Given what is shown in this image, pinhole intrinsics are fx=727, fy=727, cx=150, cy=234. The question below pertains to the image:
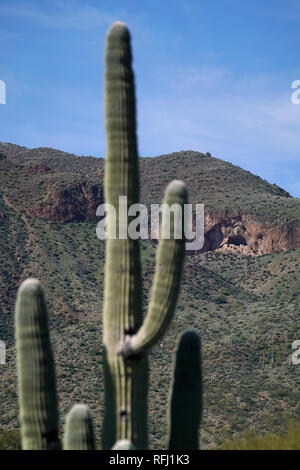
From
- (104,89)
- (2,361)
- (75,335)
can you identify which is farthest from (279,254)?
(104,89)

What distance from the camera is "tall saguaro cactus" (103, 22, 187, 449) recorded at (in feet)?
36.8

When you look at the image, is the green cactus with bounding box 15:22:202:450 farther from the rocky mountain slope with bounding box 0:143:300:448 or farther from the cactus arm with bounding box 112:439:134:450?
the rocky mountain slope with bounding box 0:143:300:448

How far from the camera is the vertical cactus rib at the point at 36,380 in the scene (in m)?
10.5

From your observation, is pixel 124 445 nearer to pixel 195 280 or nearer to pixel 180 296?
pixel 180 296

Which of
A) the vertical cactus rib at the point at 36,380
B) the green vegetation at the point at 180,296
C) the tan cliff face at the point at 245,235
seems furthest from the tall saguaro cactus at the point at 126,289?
the tan cliff face at the point at 245,235

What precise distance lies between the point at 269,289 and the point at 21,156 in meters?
41.7

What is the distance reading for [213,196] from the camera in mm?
78875

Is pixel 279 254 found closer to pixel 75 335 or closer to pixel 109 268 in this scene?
pixel 75 335

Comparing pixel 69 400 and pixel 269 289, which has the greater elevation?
pixel 269 289

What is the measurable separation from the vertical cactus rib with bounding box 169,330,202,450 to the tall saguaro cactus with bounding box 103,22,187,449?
77cm

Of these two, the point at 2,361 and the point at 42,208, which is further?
the point at 42,208

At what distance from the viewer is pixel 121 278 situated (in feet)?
37.8

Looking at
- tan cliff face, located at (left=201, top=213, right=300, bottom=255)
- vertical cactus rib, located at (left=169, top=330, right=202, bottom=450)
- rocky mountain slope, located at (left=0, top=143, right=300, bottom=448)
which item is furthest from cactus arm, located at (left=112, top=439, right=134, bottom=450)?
tan cliff face, located at (left=201, top=213, right=300, bottom=255)
